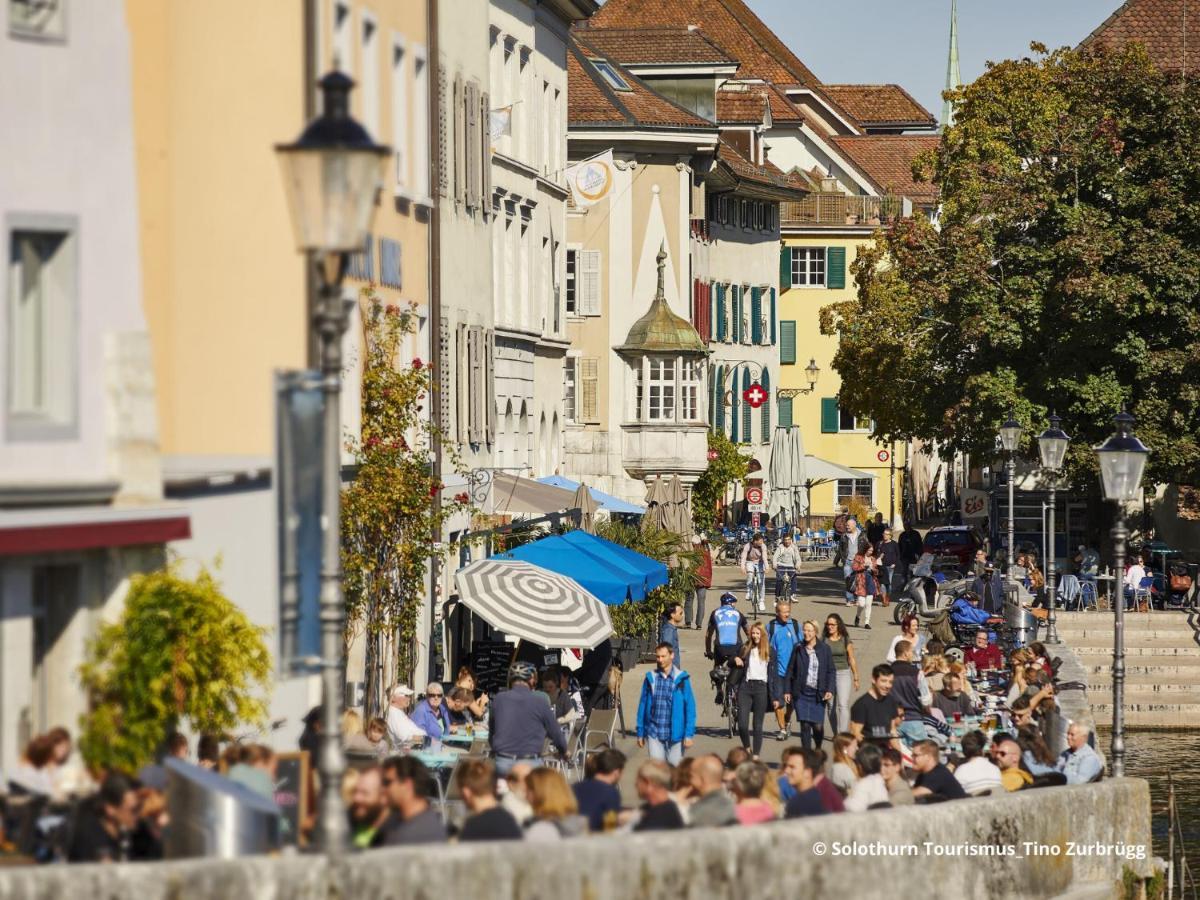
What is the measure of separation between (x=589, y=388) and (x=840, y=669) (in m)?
32.3

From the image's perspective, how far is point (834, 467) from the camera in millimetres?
75562

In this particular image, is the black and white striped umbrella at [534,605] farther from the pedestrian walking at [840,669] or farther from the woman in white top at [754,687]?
the pedestrian walking at [840,669]

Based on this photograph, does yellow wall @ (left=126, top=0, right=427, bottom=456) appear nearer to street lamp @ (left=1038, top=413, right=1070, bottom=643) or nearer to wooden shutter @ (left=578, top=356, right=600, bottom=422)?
street lamp @ (left=1038, top=413, right=1070, bottom=643)

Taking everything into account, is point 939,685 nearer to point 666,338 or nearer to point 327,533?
point 327,533

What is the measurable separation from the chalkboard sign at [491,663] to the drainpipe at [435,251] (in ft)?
2.73

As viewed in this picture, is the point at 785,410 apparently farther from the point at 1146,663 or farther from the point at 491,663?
the point at 491,663

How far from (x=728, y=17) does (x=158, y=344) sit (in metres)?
80.2

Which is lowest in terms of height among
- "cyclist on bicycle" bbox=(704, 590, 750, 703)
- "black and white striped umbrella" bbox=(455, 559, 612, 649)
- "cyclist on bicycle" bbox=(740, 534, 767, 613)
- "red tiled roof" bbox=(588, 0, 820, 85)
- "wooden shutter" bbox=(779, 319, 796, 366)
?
"cyclist on bicycle" bbox=(740, 534, 767, 613)

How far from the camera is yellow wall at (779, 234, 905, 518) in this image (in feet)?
273

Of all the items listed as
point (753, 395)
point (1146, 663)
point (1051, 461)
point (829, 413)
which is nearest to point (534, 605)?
point (1051, 461)

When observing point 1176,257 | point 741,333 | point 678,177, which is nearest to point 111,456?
point 1176,257

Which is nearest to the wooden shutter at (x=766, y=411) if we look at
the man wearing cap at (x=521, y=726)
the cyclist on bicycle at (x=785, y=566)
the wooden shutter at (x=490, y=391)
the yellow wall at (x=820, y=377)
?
the yellow wall at (x=820, y=377)

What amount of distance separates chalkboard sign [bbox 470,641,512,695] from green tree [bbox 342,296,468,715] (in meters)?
4.69

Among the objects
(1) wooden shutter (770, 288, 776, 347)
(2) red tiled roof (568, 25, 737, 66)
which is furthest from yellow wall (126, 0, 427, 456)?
(1) wooden shutter (770, 288, 776, 347)
